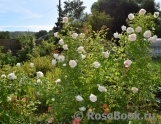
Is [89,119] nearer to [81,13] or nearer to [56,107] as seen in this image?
[56,107]

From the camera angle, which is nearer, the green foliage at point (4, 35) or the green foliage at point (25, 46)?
the green foliage at point (25, 46)

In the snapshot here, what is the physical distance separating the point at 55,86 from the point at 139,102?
→ 1.17 m

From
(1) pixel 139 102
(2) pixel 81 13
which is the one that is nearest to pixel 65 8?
(2) pixel 81 13

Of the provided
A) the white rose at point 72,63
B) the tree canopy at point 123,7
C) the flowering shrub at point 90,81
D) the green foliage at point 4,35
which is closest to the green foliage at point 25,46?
the green foliage at point 4,35

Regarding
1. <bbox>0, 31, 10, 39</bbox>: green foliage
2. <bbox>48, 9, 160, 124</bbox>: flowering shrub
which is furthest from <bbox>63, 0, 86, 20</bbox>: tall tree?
<bbox>48, 9, 160, 124</bbox>: flowering shrub

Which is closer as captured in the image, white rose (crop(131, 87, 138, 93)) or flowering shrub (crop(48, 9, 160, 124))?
flowering shrub (crop(48, 9, 160, 124))

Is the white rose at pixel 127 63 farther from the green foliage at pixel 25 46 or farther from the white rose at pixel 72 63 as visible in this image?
the green foliage at pixel 25 46

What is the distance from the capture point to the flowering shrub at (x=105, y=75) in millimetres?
3242

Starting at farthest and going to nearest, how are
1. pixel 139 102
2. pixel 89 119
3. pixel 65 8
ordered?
pixel 65 8
pixel 139 102
pixel 89 119

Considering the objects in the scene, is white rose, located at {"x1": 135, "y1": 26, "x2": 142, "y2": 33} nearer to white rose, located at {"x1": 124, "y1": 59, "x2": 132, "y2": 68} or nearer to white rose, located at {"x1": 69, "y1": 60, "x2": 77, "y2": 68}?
white rose, located at {"x1": 124, "y1": 59, "x2": 132, "y2": 68}

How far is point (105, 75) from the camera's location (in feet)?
11.3

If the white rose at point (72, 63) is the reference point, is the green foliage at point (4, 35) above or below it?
above

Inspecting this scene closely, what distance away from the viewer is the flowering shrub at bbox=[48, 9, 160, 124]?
324cm

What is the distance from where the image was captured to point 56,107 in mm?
3301
